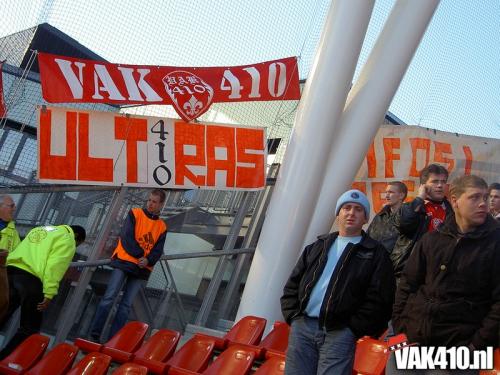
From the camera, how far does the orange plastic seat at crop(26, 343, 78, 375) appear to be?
4.62 meters

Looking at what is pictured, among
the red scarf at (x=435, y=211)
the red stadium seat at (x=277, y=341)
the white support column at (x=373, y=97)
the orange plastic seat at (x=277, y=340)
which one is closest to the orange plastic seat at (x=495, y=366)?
the red scarf at (x=435, y=211)

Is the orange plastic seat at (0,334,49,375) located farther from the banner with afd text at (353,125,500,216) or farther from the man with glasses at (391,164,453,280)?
the banner with afd text at (353,125,500,216)

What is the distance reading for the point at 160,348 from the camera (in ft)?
16.2

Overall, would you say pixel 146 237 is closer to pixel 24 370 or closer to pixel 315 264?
pixel 24 370

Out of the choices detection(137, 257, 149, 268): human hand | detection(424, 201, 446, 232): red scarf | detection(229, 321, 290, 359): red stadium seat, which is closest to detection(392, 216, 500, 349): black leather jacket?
detection(424, 201, 446, 232): red scarf

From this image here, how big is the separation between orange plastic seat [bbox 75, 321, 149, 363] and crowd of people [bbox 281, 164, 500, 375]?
2075 millimetres

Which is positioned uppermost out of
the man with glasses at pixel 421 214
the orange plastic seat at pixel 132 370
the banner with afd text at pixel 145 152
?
the banner with afd text at pixel 145 152

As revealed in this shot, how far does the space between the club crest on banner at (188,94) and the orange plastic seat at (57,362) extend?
2873 millimetres

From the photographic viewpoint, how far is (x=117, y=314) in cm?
580

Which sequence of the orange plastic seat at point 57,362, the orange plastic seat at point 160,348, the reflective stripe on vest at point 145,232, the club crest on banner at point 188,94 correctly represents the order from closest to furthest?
the orange plastic seat at point 57,362, the orange plastic seat at point 160,348, the reflective stripe on vest at point 145,232, the club crest on banner at point 188,94

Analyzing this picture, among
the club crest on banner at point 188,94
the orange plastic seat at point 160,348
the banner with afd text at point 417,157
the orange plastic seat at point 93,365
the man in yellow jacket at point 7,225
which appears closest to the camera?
the orange plastic seat at point 93,365

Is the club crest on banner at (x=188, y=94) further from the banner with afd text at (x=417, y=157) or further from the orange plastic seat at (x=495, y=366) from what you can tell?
the orange plastic seat at (x=495, y=366)

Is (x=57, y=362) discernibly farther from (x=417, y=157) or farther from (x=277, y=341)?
(x=417, y=157)

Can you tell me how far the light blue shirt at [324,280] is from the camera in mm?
3162
